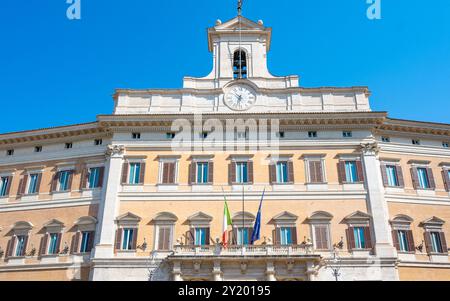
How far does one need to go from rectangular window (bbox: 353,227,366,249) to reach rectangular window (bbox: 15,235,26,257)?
20.6 m

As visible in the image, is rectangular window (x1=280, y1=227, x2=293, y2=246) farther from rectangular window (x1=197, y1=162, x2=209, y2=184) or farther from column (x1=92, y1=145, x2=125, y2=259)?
column (x1=92, y1=145, x2=125, y2=259)

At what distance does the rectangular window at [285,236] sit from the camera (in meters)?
26.1

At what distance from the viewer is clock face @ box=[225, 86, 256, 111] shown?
97.1 feet

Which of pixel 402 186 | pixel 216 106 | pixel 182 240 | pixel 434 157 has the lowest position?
pixel 182 240

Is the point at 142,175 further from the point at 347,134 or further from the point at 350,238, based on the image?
the point at 347,134

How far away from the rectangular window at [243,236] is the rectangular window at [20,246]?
13699 mm

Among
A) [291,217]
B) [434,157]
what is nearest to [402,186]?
[434,157]

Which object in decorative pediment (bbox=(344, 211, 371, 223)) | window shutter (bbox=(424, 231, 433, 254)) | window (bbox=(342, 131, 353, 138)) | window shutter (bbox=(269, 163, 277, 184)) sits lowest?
window shutter (bbox=(424, 231, 433, 254))

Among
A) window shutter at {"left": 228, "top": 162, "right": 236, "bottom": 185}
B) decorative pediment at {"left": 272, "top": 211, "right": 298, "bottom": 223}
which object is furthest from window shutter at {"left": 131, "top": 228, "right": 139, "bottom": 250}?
decorative pediment at {"left": 272, "top": 211, "right": 298, "bottom": 223}

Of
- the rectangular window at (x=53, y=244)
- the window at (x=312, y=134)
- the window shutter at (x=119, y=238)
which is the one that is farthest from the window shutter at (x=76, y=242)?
the window at (x=312, y=134)
